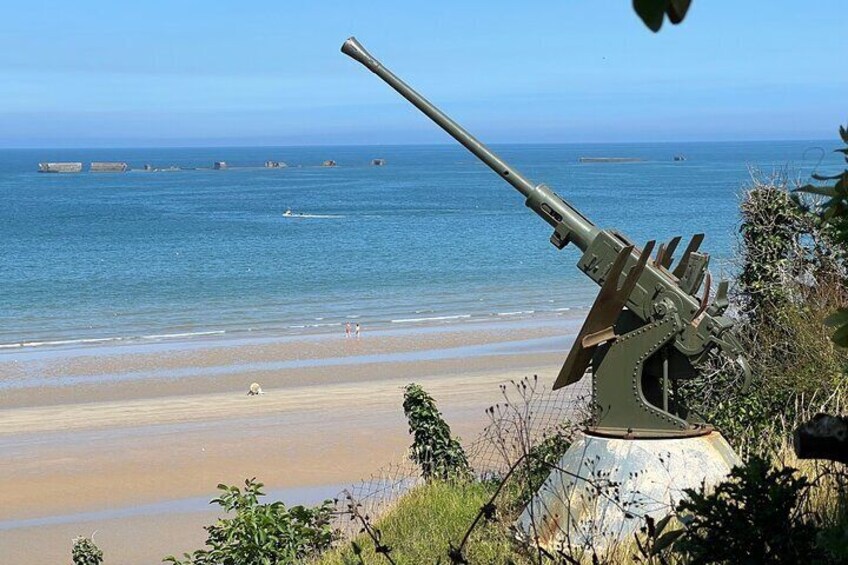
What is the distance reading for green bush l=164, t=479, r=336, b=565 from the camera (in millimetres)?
7344

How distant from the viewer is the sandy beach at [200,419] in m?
14.3

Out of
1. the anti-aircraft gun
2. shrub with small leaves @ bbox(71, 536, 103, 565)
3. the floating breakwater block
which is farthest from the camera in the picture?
shrub with small leaves @ bbox(71, 536, 103, 565)

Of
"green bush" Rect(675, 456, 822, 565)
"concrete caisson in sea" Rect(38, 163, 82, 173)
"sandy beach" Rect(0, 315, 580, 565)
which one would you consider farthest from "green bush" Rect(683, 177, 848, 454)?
"concrete caisson in sea" Rect(38, 163, 82, 173)

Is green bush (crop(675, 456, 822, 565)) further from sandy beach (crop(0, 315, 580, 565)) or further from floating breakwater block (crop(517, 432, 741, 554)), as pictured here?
sandy beach (crop(0, 315, 580, 565))

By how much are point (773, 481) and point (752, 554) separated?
29 cm

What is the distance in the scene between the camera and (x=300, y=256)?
5347cm

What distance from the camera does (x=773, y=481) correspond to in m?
3.92

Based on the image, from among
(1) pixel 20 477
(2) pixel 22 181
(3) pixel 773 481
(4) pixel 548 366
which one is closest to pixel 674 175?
(2) pixel 22 181

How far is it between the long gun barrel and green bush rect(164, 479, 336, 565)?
2.21 meters

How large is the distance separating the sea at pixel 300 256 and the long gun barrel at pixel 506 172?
163cm

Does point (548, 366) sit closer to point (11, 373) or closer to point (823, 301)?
point (11, 373)

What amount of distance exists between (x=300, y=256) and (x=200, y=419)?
1334 inches

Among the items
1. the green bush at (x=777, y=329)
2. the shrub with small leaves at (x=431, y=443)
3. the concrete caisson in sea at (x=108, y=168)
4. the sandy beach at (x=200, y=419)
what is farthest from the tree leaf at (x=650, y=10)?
the concrete caisson in sea at (x=108, y=168)

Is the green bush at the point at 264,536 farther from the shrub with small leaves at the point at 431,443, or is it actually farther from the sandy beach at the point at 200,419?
the sandy beach at the point at 200,419
